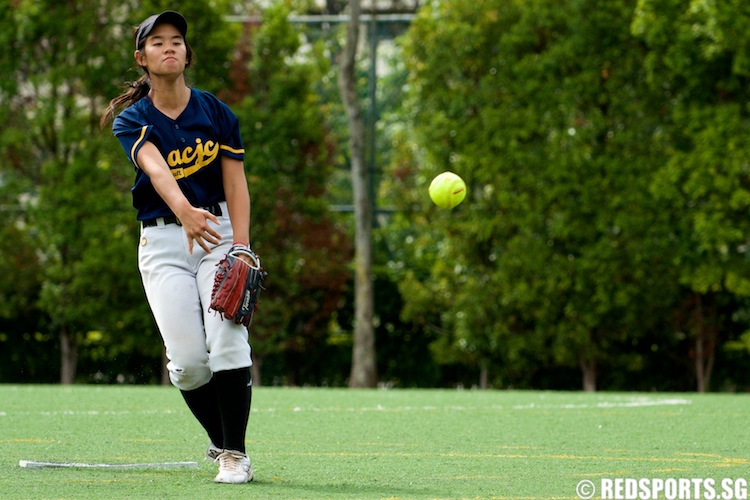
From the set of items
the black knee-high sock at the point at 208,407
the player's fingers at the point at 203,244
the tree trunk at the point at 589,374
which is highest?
the player's fingers at the point at 203,244

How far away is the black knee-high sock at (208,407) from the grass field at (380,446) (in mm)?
188

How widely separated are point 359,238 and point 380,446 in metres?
15.9

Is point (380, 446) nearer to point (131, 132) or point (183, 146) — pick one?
point (183, 146)

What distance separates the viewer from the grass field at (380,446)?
18.3ft

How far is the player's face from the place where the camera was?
599cm

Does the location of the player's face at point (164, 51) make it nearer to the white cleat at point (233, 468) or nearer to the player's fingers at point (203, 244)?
the player's fingers at point (203, 244)

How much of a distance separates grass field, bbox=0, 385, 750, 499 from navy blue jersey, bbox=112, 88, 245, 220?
132 centimetres

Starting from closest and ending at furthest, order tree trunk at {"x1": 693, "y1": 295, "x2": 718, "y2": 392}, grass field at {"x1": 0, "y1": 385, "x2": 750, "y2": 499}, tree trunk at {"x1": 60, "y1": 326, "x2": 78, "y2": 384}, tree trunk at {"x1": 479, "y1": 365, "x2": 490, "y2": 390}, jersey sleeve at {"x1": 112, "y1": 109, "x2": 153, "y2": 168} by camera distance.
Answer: grass field at {"x1": 0, "y1": 385, "x2": 750, "y2": 499}
jersey sleeve at {"x1": 112, "y1": 109, "x2": 153, "y2": 168}
tree trunk at {"x1": 693, "y1": 295, "x2": 718, "y2": 392}
tree trunk at {"x1": 479, "y1": 365, "x2": 490, "y2": 390}
tree trunk at {"x1": 60, "y1": 326, "x2": 78, "y2": 384}

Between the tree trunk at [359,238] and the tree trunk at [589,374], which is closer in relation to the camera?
the tree trunk at [589,374]

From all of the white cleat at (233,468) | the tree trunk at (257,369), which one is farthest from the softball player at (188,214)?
the tree trunk at (257,369)

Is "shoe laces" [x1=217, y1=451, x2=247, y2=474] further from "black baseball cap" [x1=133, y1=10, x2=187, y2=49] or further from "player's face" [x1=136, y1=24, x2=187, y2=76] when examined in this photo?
"black baseball cap" [x1=133, y1=10, x2=187, y2=49]

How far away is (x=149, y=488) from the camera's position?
18.0ft

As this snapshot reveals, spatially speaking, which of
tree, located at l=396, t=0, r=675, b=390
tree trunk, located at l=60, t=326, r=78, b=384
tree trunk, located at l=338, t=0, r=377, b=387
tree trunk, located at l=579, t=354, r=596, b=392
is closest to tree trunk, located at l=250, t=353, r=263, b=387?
tree trunk, located at l=338, t=0, r=377, b=387

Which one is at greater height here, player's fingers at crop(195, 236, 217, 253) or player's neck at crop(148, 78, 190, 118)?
player's neck at crop(148, 78, 190, 118)
